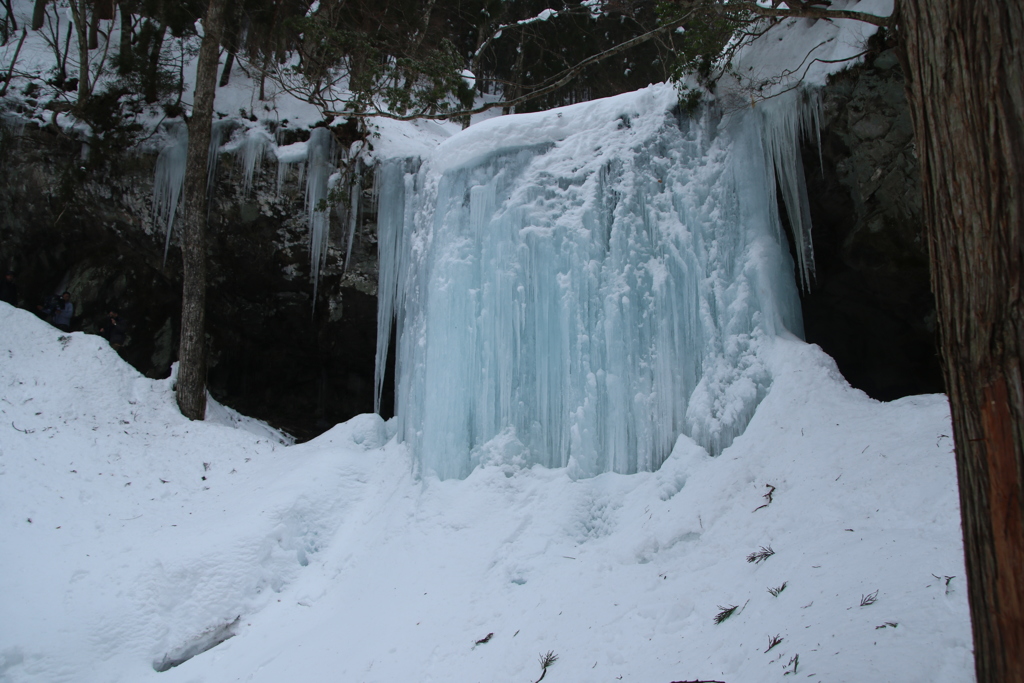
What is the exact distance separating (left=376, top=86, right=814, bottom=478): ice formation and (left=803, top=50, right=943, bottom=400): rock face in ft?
1.53

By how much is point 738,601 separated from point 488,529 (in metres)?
2.61

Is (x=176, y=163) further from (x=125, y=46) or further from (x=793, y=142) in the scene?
(x=793, y=142)

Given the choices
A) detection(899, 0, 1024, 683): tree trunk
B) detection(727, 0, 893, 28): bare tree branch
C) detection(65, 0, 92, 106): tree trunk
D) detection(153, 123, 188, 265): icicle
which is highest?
detection(65, 0, 92, 106): tree trunk

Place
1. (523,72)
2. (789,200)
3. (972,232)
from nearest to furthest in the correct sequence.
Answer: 1. (972,232)
2. (789,200)
3. (523,72)

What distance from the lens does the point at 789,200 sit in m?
6.52

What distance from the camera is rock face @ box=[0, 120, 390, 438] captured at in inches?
372

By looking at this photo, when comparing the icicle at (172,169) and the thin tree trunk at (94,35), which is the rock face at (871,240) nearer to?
the icicle at (172,169)

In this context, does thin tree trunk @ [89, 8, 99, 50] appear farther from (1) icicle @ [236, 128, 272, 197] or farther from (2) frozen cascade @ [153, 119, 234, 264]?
(1) icicle @ [236, 128, 272, 197]

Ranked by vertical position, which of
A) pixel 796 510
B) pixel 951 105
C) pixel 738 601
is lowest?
pixel 738 601

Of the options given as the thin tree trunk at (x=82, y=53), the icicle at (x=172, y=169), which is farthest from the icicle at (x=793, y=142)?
the thin tree trunk at (x=82, y=53)

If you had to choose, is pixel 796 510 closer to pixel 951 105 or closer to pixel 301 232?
pixel 951 105

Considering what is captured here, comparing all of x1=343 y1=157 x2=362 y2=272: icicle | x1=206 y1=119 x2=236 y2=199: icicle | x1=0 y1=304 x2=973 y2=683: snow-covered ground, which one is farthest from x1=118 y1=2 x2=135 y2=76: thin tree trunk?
x1=0 y1=304 x2=973 y2=683: snow-covered ground

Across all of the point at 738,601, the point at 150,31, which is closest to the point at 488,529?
the point at 738,601

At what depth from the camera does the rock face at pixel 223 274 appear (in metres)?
9.46
